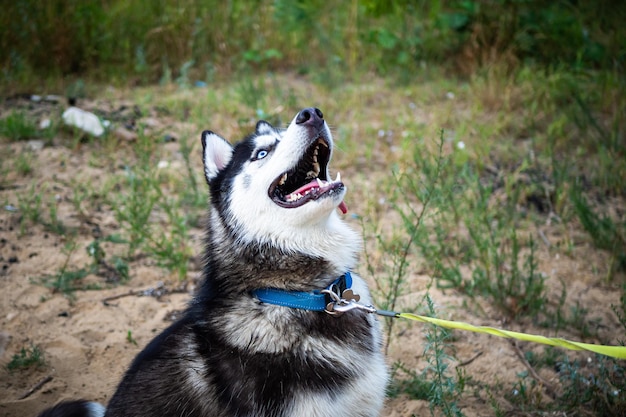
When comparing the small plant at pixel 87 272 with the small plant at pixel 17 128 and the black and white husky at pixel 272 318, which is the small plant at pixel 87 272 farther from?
the small plant at pixel 17 128

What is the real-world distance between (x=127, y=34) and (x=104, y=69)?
1.99ft

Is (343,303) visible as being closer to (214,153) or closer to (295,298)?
(295,298)

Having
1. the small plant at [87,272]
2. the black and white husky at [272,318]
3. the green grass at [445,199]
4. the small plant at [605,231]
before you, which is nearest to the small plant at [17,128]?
the green grass at [445,199]

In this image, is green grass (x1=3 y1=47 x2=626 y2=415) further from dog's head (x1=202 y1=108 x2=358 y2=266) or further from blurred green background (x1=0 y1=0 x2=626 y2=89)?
dog's head (x1=202 y1=108 x2=358 y2=266)

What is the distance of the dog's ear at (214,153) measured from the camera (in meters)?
2.94

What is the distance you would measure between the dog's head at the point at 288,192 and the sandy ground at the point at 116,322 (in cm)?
97

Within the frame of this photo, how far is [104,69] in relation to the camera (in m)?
7.24

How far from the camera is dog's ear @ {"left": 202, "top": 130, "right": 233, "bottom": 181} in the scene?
2.94 m

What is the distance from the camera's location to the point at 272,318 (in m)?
2.43

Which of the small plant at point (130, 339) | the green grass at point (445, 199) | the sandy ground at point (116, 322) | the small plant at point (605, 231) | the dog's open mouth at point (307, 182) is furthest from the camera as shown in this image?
the small plant at point (605, 231)

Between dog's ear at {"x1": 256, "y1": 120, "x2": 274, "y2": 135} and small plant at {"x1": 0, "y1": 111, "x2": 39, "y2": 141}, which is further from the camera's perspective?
small plant at {"x1": 0, "y1": 111, "x2": 39, "y2": 141}

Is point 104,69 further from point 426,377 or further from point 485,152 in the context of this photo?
point 426,377

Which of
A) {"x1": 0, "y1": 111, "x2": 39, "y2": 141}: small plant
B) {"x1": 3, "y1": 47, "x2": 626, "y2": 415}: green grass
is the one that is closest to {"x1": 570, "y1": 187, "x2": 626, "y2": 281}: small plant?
{"x1": 3, "y1": 47, "x2": 626, "y2": 415}: green grass

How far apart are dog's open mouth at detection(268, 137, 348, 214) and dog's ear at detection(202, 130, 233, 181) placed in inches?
15.8
